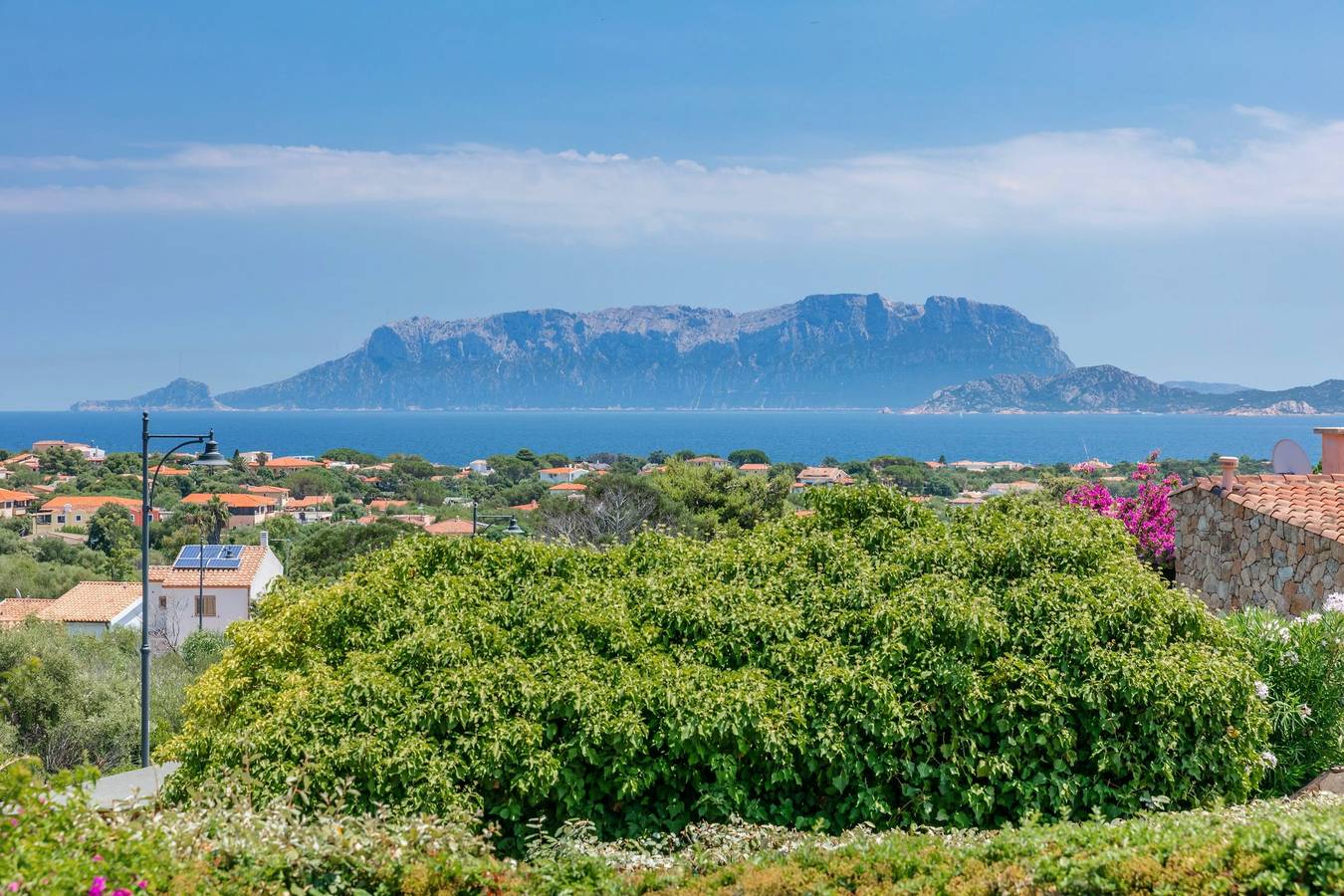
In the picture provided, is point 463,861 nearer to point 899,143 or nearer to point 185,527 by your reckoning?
point 899,143

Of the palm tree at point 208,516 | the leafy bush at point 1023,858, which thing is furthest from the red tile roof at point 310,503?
the leafy bush at point 1023,858

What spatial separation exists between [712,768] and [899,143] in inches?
1130

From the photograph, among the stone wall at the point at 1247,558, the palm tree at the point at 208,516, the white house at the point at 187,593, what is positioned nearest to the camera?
the stone wall at the point at 1247,558

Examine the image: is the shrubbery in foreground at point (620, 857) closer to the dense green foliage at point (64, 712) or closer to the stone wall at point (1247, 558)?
the stone wall at point (1247, 558)

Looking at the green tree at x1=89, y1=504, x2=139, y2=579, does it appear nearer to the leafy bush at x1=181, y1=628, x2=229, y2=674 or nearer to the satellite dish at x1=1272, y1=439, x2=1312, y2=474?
the leafy bush at x1=181, y1=628, x2=229, y2=674

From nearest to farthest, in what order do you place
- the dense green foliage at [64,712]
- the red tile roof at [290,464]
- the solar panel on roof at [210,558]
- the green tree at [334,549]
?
the dense green foliage at [64,712] → the solar panel on roof at [210,558] → the green tree at [334,549] → the red tile roof at [290,464]

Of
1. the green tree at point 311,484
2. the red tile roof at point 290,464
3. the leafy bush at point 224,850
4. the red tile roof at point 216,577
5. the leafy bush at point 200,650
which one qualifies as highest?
the leafy bush at point 224,850

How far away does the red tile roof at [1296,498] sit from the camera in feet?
34.2

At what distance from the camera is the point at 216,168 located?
202 feet

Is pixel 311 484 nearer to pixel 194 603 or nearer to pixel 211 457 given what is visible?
pixel 194 603

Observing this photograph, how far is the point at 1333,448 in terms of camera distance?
14.0 meters

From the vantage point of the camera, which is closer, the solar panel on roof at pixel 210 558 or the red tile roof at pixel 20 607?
the red tile roof at pixel 20 607

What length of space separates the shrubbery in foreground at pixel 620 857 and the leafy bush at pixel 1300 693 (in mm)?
1724

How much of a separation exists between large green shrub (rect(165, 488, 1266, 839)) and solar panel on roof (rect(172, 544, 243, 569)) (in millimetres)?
29563
